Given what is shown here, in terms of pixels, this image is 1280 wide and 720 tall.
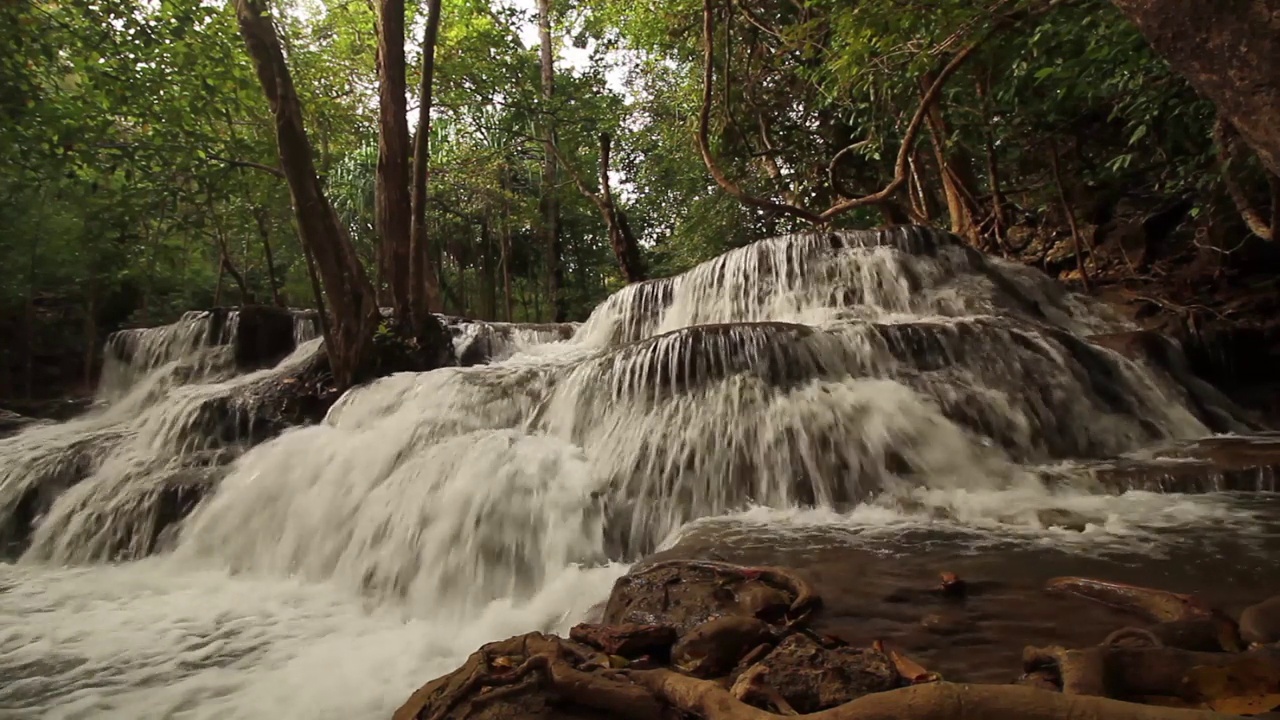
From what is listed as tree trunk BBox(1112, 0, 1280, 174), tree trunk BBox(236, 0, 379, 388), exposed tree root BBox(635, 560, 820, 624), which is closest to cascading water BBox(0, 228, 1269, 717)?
exposed tree root BBox(635, 560, 820, 624)

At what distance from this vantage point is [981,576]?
2799 mm

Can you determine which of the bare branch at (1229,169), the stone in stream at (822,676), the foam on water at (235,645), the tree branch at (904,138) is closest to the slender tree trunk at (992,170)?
the tree branch at (904,138)

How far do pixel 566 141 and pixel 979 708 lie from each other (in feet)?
49.5

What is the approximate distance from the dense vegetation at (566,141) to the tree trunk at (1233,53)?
2758 millimetres

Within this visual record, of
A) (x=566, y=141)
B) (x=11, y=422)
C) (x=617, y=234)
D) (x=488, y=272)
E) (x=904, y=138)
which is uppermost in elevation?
(x=566, y=141)

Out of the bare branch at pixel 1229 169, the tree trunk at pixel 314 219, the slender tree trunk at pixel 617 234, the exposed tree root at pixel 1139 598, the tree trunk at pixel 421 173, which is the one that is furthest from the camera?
the slender tree trunk at pixel 617 234

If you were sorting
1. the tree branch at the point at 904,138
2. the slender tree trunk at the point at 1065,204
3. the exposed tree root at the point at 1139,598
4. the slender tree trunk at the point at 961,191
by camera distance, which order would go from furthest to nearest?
the slender tree trunk at the point at 961,191, the slender tree trunk at the point at 1065,204, the tree branch at the point at 904,138, the exposed tree root at the point at 1139,598

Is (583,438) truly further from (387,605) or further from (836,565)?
(836,565)

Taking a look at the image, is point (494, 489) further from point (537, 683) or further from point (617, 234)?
point (617, 234)

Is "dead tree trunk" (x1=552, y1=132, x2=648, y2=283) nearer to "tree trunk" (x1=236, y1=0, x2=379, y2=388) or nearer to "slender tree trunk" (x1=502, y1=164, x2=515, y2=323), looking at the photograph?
"slender tree trunk" (x1=502, y1=164, x2=515, y2=323)

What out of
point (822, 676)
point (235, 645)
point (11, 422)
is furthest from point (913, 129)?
point (11, 422)

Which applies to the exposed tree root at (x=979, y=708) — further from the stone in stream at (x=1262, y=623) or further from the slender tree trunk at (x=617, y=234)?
the slender tree trunk at (x=617, y=234)

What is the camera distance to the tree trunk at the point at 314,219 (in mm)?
7402

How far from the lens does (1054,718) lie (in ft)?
4.66
